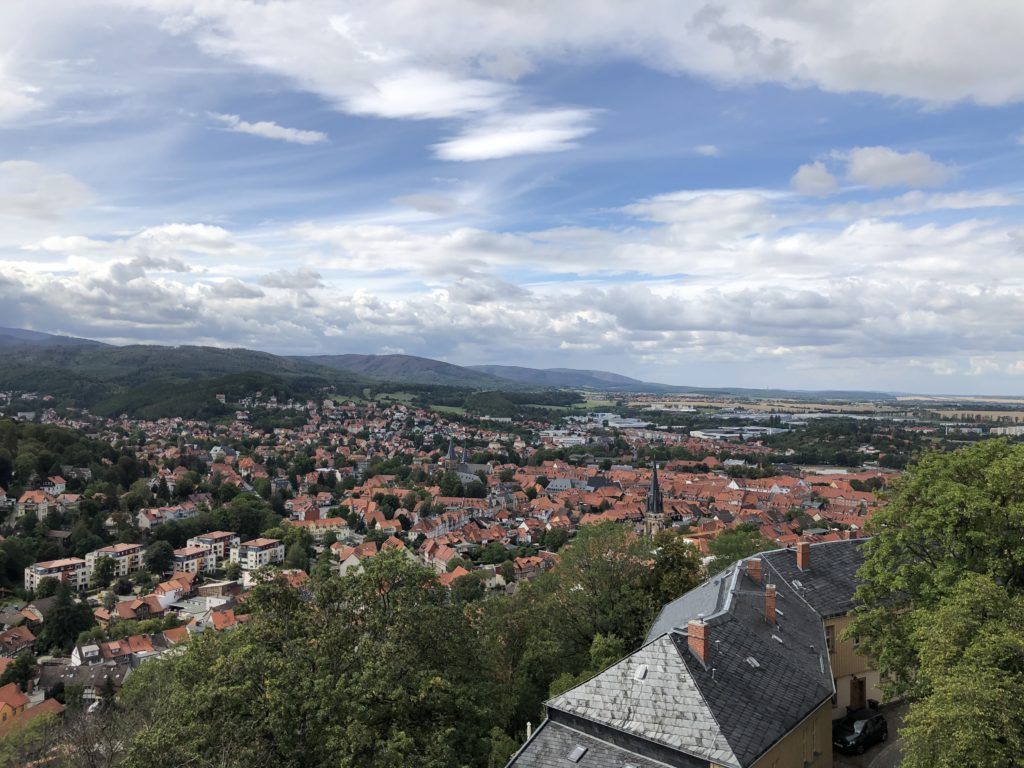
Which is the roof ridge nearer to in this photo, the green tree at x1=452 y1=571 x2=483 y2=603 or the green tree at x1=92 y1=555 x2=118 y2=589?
the green tree at x1=452 y1=571 x2=483 y2=603

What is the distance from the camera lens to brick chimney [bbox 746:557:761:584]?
19864 mm

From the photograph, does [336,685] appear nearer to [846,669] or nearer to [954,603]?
[954,603]

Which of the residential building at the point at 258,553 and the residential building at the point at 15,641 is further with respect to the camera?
the residential building at the point at 258,553

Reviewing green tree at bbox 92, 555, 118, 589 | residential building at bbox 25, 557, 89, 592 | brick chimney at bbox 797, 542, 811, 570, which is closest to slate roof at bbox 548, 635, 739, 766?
brick chimney at bbox 797, 542, 811, 570

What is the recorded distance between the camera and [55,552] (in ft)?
217

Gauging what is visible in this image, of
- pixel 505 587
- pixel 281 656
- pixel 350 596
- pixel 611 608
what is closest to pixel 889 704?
pixel 611 608

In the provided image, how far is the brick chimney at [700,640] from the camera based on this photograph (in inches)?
551

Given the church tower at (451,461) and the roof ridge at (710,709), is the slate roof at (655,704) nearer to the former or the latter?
the roof ridge at (710,709)

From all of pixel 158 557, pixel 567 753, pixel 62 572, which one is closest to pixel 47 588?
pixel 62 572

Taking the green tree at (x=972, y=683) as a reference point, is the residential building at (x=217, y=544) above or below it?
below

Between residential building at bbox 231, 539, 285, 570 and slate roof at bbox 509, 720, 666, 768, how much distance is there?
58.1 meters

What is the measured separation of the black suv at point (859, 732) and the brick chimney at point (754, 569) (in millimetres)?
3993

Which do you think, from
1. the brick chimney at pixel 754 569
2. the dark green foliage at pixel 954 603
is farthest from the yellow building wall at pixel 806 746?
the brick chimney at pixel 754 569

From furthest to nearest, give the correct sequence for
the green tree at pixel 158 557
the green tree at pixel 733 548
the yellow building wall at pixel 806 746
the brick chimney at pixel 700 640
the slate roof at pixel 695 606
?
the green tree at pixel 158 557, the green tree at pixel 733 548, the slate roof at pixel 695 606, the brick chimney at pixel 700 640, the yellow building wall at pixel 806 746
